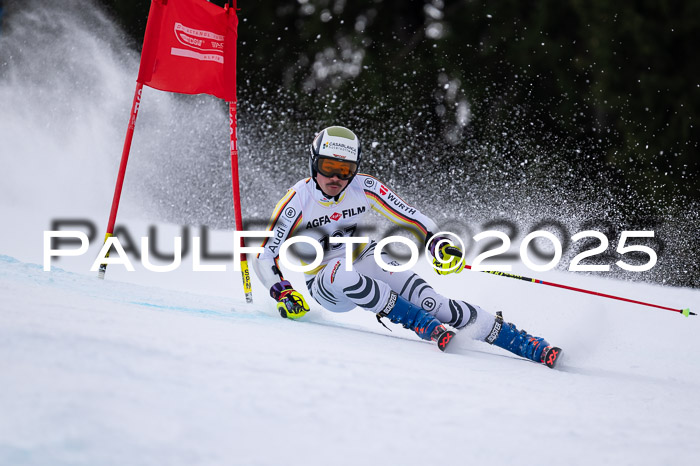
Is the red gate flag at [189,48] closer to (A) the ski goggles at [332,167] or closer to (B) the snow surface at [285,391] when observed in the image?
(A) the ski goggles at [332,167]

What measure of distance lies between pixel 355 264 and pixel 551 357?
1249 mm

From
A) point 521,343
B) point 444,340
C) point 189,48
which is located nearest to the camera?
point 444,340

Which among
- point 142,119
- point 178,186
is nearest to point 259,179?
point 178,186

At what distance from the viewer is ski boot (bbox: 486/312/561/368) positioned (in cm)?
331

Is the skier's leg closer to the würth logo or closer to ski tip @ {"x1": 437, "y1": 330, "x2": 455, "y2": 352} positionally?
ski tip @ {"x1": 437, "y1": 330, "x2": 455, "y2": 352}

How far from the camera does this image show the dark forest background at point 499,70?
10602mm

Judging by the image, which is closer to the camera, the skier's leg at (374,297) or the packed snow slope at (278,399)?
the packed snow slope at (278,399)

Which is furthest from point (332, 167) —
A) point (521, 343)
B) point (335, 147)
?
point (521, 343)

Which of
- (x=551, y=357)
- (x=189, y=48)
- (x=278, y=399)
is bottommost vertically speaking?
(x=551, y=357)

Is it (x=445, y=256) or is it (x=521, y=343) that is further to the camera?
(x=445, y=256)

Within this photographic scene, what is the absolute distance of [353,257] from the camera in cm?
395

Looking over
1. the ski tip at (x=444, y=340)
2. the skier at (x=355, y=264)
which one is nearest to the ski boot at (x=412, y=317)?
the skier at (x=355, y=264)

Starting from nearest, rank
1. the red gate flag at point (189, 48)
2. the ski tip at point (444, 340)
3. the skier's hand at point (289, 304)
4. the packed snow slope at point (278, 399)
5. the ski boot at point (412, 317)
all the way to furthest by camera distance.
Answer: the packed snow slope at point (278, 399)
the ski tip at point (444, 340)
the ski boot at point (412, 317)
the skier's hand at point (289, 304)
the red gate flag at point (189, 48)

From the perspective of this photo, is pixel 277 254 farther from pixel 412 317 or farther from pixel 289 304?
pixel 412 317
